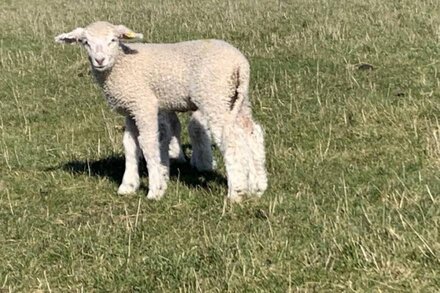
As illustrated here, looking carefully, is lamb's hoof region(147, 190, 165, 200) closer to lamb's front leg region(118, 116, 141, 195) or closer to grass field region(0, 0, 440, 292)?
grass field region(0, 0, 440, 292)

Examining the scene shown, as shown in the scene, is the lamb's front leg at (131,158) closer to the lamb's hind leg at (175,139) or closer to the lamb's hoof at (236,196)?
the lamb's hind leg at (175,139)

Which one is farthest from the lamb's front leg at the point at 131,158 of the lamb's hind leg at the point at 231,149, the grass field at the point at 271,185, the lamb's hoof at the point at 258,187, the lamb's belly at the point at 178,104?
the lamb's hoof at the point at 258,187

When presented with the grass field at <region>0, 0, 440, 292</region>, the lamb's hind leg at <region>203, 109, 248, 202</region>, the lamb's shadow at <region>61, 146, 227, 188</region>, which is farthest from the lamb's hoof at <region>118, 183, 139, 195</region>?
the lamb's hind leg at <region>203, 109, 248, 202</region>

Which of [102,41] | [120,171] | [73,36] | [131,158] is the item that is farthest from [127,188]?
[73,36]

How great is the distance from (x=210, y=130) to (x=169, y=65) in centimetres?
85

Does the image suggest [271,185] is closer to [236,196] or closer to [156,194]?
[236,196]

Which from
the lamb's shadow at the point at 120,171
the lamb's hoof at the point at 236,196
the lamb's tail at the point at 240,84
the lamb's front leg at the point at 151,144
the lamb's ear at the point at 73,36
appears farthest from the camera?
the lamb's shadow at the point at 120,171

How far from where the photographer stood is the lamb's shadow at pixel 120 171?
794cm

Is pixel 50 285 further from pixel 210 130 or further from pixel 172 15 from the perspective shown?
pixel 172 15

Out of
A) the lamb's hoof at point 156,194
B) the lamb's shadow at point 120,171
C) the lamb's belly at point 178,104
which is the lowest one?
the lamb's shadow at point 120,171

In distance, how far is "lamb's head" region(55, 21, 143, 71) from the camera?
7.09m

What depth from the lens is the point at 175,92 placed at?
7.25 meters

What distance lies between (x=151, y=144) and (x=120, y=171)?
1213mm

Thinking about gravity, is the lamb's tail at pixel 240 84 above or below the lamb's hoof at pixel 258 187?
above
